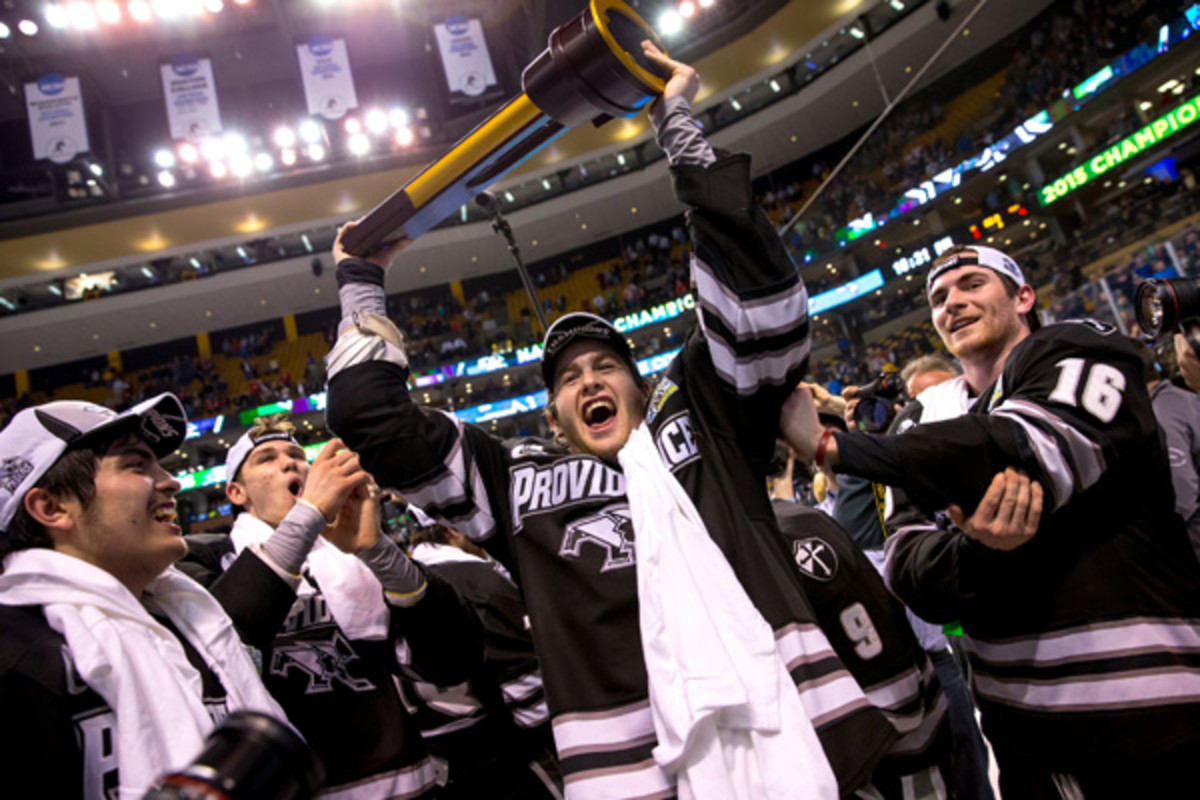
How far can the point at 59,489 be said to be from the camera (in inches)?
57.8

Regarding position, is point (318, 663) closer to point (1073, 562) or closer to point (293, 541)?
point (293, 541)

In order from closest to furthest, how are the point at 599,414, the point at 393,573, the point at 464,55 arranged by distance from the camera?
the point at 599,414
the point at 393,573
the point at 464,55

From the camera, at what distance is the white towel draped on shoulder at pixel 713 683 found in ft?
3.81

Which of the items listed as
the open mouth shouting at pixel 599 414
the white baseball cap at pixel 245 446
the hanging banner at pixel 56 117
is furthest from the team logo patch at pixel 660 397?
the hanging banner at pixel 56 117

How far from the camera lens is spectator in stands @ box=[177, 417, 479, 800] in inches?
73.2

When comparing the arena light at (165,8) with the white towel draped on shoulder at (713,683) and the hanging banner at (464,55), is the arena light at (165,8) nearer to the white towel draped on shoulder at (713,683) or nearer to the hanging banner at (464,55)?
the hanging banner at (464,55)

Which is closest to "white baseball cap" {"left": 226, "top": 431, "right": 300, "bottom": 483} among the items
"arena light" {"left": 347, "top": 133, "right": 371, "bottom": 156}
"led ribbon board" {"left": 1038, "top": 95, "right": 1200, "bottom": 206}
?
"led ribbon board" {"left": 1038, "top": 95, "right": 1200, "bottom": 206}

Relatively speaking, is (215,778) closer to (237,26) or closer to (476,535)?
(476,535)

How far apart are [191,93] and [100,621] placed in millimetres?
19083

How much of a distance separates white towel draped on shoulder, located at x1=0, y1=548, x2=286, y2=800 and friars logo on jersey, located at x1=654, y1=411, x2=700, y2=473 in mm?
954

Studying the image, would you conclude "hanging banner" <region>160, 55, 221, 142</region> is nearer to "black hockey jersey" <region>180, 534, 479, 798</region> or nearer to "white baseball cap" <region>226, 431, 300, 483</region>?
"white baseball cap" <region>226, 431, 300, 483</region>

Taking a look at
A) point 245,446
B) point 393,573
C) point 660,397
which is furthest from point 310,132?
point 660,397


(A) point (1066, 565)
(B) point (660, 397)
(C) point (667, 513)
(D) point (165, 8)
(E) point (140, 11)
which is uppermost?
(D) point (165, 8)

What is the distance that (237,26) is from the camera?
19125 millimetres
